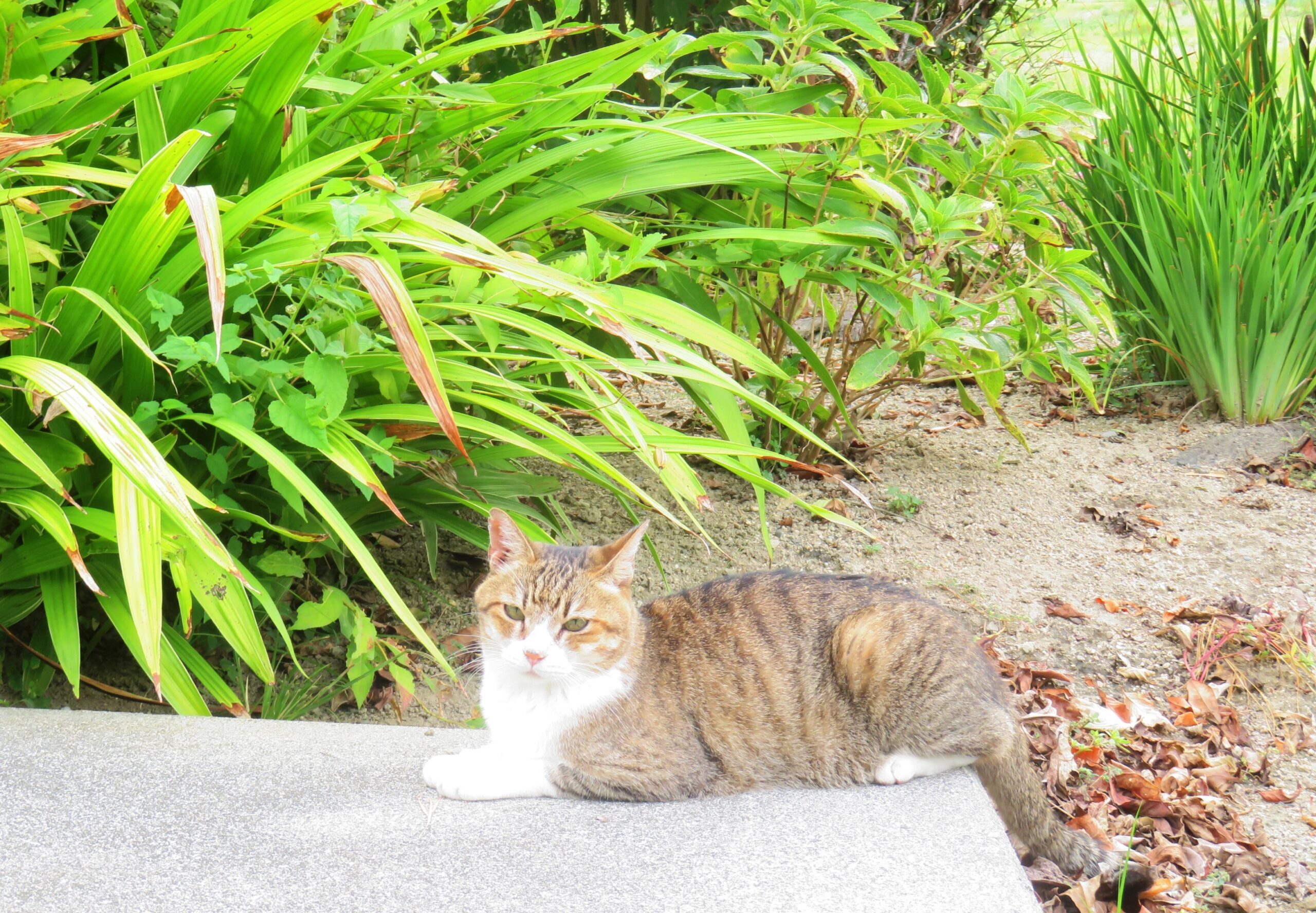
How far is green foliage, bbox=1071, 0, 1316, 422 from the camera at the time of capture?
3.95 metres

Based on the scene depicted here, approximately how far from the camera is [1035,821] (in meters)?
2.35

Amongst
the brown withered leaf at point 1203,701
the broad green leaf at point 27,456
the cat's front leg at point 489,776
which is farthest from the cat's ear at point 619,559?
the brown withered leaf at point 1203,701

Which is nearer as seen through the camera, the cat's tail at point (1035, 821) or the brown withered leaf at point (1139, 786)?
the cat's tail at point (1035, 821)

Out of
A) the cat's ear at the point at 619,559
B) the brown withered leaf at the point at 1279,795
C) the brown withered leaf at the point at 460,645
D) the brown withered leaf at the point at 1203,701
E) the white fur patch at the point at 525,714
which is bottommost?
the brown withered leaf at the point at 1279,795

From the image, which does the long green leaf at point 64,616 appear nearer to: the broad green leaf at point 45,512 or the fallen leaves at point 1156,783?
the broad green leaf at point 45,512

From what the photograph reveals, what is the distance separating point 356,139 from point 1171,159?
302 cm

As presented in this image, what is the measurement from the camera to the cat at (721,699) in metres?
2.26

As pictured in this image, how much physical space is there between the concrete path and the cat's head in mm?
291

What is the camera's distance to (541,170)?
10.2ft

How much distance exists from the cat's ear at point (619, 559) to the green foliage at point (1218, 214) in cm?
253

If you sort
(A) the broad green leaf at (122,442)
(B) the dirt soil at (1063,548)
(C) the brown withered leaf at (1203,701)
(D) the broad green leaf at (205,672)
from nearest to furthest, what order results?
(A) the broad green leaf at (122,442), (D) the broad green leaf at (205,672), (C) the brown withered leaf at (1203,701), (B) the dirt soil at (1063,548)

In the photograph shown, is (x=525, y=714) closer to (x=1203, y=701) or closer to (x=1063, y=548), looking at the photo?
(x=1203, y=701)

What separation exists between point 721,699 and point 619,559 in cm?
39

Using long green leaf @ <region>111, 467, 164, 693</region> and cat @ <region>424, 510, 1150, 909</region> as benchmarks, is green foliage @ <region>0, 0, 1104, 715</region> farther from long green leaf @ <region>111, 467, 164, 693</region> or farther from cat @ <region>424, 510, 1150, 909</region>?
cat @ <region>424, 510, 1150, 909</region>
